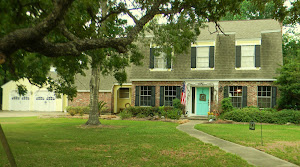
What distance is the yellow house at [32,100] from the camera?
29.8 meters

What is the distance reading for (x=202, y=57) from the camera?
840 inches

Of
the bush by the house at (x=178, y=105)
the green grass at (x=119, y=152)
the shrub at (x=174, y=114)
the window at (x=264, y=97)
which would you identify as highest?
the window at (x=264, y=97)

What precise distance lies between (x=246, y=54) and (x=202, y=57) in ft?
10.6

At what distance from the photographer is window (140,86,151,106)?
22.0m

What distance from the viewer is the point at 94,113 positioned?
15.7 m

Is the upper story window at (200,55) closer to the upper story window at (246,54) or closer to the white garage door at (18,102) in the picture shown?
the upper story window at (246,54)

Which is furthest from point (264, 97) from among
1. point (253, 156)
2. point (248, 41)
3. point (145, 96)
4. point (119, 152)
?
point (119, 152)

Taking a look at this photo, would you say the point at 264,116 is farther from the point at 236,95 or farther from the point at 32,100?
the point at 32,100

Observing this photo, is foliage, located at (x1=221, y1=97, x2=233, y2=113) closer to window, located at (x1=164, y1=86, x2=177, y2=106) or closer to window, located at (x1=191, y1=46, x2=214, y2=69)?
window, located at (x1=191, y1=46, x2=214, y2=69)

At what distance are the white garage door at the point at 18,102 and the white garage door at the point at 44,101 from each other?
1.11 metres

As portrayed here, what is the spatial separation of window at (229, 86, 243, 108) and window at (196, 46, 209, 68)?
2.74 metres

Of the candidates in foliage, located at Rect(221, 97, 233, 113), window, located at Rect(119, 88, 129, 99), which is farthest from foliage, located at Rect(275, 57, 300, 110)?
window, located at Rect(119, 88, 129, 99)

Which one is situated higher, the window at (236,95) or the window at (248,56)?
the window at (248,56)

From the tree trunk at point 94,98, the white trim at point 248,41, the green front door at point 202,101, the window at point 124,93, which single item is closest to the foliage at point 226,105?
the green front door at point 202,101
